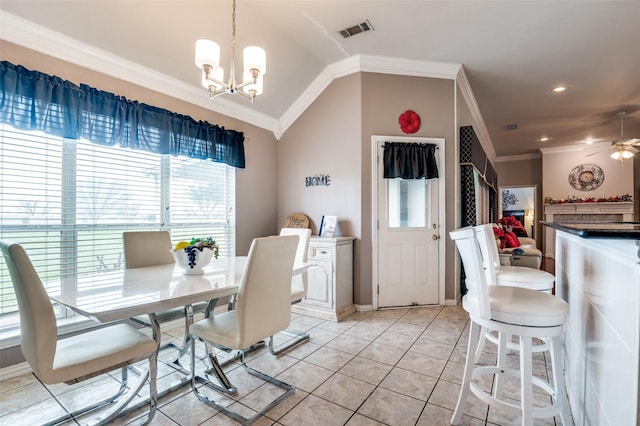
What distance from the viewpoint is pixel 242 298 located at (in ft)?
5.48

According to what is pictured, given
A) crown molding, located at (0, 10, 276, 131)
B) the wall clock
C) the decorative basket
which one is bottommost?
the decorative basket

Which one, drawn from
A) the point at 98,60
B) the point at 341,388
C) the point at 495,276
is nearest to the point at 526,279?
the point at 495,276

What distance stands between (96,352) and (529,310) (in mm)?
2108

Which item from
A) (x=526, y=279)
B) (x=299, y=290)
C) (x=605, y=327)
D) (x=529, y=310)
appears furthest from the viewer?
(x=299, y=290)

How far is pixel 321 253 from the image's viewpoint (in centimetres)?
345

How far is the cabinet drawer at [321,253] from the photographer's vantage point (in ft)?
11.1

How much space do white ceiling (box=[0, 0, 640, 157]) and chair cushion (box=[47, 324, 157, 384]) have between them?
7.40 ft

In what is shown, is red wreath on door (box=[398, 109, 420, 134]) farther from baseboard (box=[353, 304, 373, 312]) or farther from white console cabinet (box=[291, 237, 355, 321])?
baseboard (box=[353, 304, 373, 312])

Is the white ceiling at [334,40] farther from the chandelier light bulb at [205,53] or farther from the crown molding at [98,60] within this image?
the chandelier light bulb at [205,53]

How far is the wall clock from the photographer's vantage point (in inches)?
291

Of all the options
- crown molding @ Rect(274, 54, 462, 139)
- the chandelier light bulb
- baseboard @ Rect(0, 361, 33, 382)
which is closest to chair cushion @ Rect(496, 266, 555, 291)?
crown molding @ Rect(274, 54, 462, 139)

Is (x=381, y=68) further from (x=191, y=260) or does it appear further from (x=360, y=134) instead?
(x=191, y=260)

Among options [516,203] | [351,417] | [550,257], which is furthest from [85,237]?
[516,203]

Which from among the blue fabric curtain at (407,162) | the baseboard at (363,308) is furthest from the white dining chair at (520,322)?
the blue fabric curtain at (407,162)
